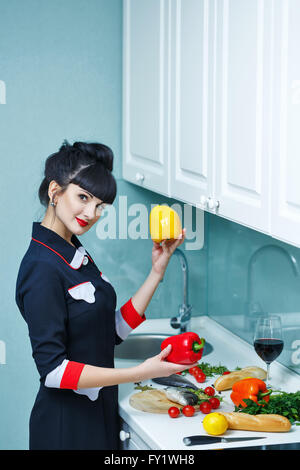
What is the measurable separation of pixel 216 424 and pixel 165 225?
601 mm

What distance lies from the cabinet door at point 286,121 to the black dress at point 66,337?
0.58m

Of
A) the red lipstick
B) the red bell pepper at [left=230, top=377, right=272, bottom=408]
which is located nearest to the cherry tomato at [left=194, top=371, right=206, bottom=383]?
the red bell pepper at [left=230, top=377, right=272, bottom=408]

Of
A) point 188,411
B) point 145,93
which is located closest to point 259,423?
point 188,411

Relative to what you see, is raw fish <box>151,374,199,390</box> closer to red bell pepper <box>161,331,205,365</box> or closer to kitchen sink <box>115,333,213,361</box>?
red bell pepper <box>161,331,205,365</box>

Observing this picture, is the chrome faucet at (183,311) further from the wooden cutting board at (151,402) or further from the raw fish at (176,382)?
the wooden cutting board at (151,402)

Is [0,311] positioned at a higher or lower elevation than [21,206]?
lower

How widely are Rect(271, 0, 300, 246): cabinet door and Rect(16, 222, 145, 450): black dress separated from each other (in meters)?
0.58

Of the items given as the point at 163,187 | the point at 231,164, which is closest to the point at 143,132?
the point at 163,187

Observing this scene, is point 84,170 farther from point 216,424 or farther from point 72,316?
point 216,424

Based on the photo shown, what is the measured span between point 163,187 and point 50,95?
2.02 ft

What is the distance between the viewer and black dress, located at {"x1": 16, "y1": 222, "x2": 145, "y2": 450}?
167cm

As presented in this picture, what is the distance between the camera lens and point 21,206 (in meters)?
2.51

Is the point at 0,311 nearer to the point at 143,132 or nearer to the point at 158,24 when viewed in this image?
the point at 143,132
